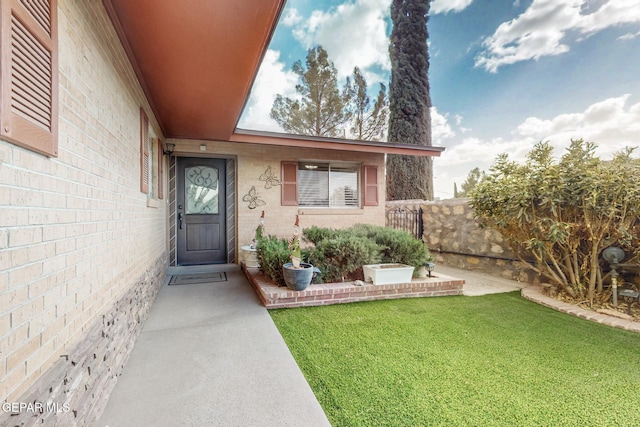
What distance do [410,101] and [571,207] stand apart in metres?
8.55

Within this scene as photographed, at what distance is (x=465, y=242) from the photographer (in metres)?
5.65

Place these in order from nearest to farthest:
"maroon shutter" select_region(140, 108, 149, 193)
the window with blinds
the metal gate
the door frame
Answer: "maroon shutter" select_region(140, 108, 149, 193) → the door frame → the window with blinds → the metal gate

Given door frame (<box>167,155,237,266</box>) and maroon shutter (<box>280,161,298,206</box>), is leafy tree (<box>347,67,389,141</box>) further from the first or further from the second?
door frame (<box>167,155,237,266</box>)

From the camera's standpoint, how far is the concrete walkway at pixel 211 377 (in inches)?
61.1

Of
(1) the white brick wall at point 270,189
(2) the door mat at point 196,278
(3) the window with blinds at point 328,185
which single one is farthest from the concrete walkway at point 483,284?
(2) the door mat at point 196,278

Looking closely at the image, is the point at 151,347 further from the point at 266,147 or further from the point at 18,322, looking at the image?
the point at 266,147

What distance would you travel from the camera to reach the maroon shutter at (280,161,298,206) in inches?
235

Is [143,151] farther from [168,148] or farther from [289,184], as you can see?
[289,184]

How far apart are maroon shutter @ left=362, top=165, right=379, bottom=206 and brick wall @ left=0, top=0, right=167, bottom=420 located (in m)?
5.03

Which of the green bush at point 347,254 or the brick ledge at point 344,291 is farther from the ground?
the green bush at point 347,254

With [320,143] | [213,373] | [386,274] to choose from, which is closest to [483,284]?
[386,274]

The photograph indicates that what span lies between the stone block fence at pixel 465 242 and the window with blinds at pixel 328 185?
1.81 meters

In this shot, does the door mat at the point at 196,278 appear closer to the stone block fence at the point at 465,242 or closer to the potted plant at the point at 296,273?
the potted plant at the point at 296,273

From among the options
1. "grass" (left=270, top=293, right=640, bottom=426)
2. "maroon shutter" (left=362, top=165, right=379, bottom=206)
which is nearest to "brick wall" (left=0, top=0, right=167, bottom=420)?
"grass" (left=270, top=293, right=640, bottom=426)
